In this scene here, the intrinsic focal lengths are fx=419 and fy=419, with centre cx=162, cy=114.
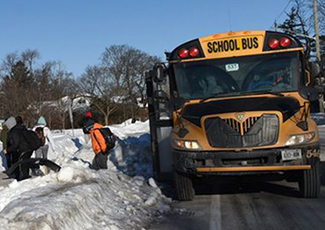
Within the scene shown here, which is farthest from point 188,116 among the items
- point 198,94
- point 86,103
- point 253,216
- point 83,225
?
point 86,103

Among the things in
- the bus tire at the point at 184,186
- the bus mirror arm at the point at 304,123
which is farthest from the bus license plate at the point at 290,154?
the bus tire at the point at 184,186

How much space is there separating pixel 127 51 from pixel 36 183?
2513 inches

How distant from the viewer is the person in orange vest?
30.3ft

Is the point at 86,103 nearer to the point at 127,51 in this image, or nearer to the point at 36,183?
the point at 127,51

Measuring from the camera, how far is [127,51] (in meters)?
69.9

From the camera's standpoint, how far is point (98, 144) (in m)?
9.27

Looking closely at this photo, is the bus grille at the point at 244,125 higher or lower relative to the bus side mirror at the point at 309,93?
lower

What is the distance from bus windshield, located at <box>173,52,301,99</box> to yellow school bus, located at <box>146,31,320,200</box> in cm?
2

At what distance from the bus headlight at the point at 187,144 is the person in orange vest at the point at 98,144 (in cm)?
265

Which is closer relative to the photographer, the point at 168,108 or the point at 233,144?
the point at 233,144

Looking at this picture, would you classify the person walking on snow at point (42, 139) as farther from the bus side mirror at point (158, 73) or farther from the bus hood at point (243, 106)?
the bus hood at point (243, 106)

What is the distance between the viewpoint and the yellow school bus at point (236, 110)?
6.58 m

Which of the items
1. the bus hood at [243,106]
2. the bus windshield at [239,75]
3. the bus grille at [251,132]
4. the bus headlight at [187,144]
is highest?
the bus windshield at [239,75]

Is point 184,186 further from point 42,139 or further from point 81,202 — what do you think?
point 42,139
